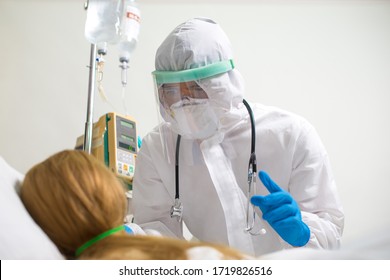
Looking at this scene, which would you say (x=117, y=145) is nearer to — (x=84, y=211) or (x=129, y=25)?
(x=129, y=25)

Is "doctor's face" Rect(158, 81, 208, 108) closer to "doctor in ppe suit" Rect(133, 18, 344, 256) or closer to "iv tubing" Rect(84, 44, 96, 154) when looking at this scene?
"doctor in ppe suit" Rect(133, 18, 344, 256)

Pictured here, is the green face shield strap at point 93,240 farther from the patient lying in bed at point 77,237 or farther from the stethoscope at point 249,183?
the stethoscope at point 249,183

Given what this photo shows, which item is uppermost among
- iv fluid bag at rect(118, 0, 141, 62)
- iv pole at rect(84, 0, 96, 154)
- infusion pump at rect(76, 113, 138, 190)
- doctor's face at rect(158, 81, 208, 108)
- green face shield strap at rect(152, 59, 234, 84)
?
iv fluid bag at rect(118, 0, 141, 62)

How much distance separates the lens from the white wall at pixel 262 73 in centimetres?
291

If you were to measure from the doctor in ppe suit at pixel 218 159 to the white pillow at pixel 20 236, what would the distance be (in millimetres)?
746

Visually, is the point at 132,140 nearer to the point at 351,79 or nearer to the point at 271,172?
the point at 271,172

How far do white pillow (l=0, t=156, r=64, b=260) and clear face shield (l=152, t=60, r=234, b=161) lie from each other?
2.59 ft

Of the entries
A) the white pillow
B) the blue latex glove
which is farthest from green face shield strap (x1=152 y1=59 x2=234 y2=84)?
the white pillow

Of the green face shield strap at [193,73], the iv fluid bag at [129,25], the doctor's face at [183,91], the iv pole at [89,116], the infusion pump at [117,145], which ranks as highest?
the iv fluid bag at [129,25]

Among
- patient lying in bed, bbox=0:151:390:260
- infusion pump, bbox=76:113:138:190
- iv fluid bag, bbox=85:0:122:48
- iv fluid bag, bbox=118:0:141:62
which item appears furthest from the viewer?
iv fluid bag, bbox=118:0:141:62

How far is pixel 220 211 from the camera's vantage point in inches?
65.2

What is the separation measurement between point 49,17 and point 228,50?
6.57 ft

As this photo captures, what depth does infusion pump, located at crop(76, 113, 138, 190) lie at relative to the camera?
2338 mm

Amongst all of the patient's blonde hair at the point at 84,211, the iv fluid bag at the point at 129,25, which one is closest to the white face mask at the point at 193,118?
the patient's blonde hair at the point at 84,211
